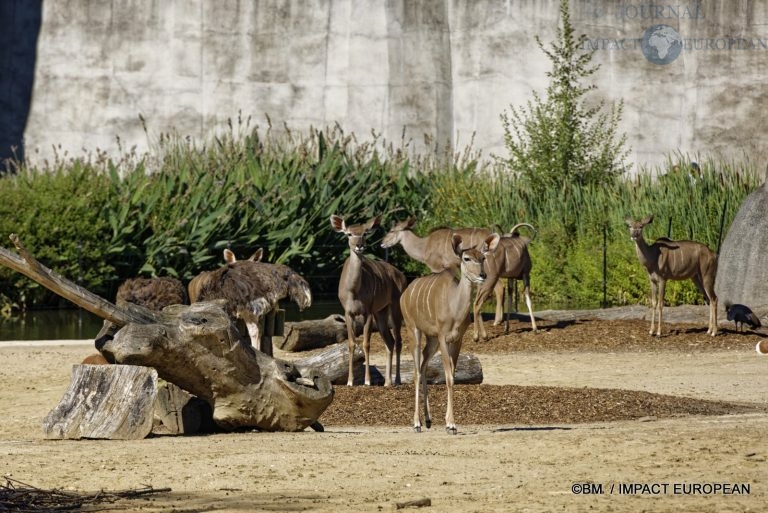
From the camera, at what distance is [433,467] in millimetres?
9156

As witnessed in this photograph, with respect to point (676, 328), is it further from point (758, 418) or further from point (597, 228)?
point (758, 418)

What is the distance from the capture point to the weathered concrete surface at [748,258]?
20344mm

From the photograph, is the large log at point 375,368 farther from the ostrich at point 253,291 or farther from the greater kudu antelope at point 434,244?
the greater kudu antelope at point 434,244

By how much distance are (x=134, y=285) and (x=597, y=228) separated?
12.1 m

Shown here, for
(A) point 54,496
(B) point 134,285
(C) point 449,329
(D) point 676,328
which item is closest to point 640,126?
(D) point 676,328

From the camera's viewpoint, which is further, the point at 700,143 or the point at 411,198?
the point at 700,143

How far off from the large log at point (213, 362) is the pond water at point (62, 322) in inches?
326

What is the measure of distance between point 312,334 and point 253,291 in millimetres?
5298

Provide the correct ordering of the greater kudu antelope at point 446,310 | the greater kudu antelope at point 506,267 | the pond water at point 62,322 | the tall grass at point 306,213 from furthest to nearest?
1. the tall grass at point 306,213
2. the pond water at point 62,322
3. the greater kudu antelope at point 506,267
4. the greater kudu antelope at point 446,310

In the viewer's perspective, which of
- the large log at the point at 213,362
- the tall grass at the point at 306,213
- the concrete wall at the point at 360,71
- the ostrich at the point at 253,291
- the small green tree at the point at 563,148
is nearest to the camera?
the large log at the point at 213,362

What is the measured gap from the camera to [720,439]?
10.0 metres

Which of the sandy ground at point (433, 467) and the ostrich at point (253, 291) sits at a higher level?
the ostrich at point (253, 291)

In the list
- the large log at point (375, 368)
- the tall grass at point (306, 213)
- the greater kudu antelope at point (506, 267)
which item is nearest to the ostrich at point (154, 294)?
the large log at point (375, 368)

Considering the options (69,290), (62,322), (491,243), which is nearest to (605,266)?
(62,322)
